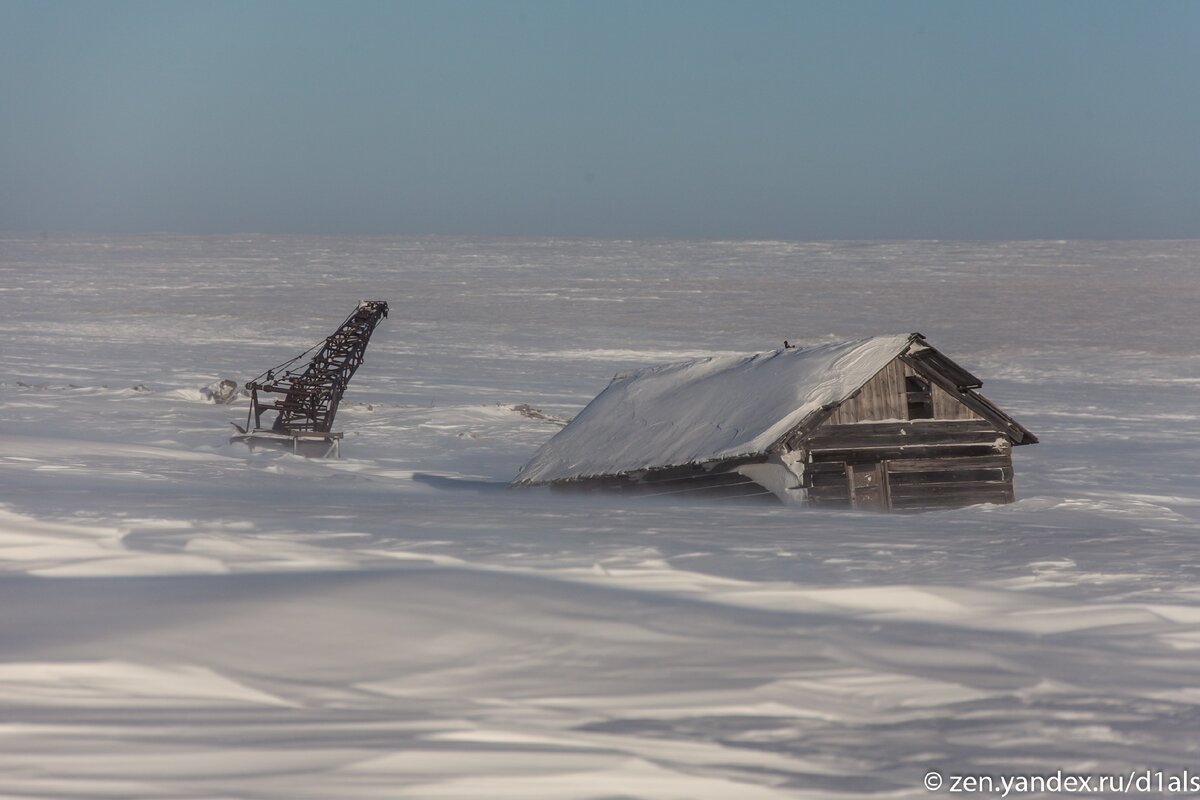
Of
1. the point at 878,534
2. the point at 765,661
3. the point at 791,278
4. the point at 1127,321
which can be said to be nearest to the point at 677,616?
the point at 765,661

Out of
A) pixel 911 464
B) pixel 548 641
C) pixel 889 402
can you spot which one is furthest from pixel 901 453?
pixel 548 641

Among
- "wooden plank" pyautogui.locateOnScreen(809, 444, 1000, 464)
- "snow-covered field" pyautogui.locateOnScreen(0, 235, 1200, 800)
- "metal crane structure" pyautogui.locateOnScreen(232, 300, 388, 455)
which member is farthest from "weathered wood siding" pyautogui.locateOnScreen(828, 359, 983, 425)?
"metal crane structure" pyautogui.locateOnScreen(232, 300, 388, 455)

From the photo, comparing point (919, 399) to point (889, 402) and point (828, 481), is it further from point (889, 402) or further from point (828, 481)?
point (828, 481)

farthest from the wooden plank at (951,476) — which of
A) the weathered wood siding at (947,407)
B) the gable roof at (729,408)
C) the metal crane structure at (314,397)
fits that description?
the metal crane structure at (314,397)

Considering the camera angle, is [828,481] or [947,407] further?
[947,407]

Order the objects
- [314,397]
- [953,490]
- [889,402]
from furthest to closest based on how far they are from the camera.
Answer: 1. [314,397]
2. [953,490]
3. [889,402]

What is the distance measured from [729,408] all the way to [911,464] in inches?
102

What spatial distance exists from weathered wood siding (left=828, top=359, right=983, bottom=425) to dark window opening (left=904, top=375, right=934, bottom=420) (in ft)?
0.24

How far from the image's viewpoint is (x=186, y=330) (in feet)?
186

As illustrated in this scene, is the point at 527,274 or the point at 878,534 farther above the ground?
the point at 527,274

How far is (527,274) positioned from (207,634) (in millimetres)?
90681

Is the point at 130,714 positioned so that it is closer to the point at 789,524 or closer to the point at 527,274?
the point at 789,524

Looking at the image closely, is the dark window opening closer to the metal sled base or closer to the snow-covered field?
the snow-covered field

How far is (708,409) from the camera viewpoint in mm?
17344
